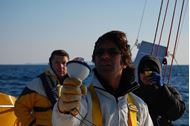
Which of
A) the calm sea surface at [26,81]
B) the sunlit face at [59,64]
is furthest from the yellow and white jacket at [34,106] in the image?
the calm sea surface at [26,81]

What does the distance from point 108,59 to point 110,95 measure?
25cm

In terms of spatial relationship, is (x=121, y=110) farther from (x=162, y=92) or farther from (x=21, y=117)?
(x=21, y=117)

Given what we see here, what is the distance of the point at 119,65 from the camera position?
307cm

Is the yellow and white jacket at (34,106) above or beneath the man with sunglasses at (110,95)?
beneath

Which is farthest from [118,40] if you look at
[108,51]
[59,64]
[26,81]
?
[26,81]

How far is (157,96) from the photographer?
424 centimetres

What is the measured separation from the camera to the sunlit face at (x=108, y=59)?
9.78 feet

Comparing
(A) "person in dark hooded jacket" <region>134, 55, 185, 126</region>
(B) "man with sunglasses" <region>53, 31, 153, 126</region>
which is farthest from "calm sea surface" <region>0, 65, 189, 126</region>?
(B) "man with sunglasses" <region>53, 31, 153, 126</region>

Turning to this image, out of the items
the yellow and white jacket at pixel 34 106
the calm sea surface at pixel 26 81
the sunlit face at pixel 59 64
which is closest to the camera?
the yellow and white jacket at pixel 34 106

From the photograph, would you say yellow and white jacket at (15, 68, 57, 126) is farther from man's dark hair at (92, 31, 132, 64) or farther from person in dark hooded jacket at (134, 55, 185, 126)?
man's dark hair at (92, 31, 132, 64)

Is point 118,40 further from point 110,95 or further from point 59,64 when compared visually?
point 59,64

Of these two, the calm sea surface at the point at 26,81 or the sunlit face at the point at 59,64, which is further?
the calm sea surface at the point at 26,81

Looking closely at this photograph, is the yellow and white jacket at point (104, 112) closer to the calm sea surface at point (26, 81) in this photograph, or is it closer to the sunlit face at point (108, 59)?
the sunlit face at point (108, 59)

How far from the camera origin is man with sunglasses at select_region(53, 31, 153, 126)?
2.81m
